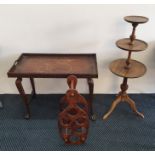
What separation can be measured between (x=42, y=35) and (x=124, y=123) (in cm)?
111

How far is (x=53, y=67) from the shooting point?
1670mm

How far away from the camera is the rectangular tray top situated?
1.57 metres

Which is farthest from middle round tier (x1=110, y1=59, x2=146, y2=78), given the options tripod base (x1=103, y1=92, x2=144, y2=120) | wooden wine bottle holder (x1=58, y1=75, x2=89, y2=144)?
wooden wine bottle holder (x1=58, y1=75, x2=89, y2=144)

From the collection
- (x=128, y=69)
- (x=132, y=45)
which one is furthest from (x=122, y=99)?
(x=132, y=45)

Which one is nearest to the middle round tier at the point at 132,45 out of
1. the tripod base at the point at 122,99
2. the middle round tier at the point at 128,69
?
the middle round tier at the point at 128,69

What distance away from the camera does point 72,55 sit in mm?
1839

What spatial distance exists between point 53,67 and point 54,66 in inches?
0.7

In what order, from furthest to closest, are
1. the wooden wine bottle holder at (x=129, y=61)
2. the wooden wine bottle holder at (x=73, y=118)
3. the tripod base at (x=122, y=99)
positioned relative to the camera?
the tripod base at (x=122, y=99) < the wooden wine bottle holder at (x=129, y=61) < the wooden wine bottle holder at (x=73, y=118)

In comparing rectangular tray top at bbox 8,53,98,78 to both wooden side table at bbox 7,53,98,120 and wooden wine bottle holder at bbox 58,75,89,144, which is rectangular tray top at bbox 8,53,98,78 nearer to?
wooden side table at bbox 7,53,98,120

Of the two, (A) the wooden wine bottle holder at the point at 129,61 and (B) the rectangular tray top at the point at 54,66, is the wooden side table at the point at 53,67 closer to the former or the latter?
(B) the rectangular tray top at the point at 54,66

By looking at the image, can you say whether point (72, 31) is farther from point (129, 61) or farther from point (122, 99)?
point (122, 99)

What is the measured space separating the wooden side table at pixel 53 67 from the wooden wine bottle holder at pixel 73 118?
0.80 ft

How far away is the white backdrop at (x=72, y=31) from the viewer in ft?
5.53
